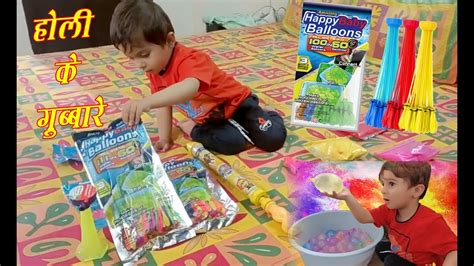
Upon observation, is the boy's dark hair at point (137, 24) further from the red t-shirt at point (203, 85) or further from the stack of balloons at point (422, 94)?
the stack of balloons at point (422, 94)

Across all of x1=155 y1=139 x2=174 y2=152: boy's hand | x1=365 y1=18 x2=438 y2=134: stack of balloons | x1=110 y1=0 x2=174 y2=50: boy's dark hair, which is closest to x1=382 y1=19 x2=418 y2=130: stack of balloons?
x1=365 y1=18 x2=438 y2=134: stack of balloons

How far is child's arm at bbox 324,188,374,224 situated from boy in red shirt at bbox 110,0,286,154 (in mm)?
309

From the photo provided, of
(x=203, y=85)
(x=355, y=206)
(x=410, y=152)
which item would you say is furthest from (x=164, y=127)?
(x=355, y=206)

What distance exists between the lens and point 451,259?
35cm

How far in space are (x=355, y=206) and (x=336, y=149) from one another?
1.19 ft

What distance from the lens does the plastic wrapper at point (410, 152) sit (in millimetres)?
610

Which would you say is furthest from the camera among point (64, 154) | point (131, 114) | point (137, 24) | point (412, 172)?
point (64, 154)

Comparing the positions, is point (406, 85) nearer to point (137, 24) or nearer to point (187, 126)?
point (137, 24)

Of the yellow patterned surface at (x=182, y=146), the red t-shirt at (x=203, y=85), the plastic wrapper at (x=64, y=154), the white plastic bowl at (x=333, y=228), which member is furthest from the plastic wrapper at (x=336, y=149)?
the plastic wrapper at (x=64, y=154)

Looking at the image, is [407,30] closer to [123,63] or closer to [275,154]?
[275,154]

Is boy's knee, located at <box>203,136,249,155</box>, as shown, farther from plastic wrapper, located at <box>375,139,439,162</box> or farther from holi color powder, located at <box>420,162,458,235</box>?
holi color powder, located at <box>420,162,458,235</box>

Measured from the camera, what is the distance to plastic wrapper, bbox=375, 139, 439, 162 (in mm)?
610

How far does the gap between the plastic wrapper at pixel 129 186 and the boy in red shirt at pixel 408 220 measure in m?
0.28

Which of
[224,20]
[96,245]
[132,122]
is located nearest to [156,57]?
[132,122]
